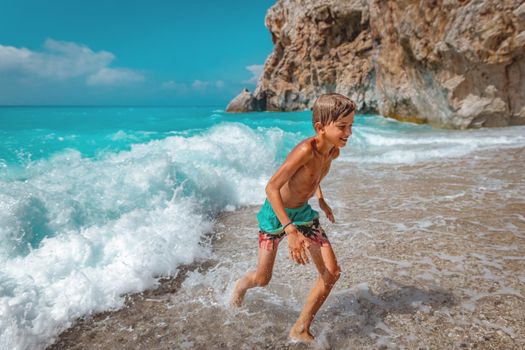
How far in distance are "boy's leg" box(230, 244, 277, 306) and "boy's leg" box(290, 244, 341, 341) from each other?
0.27 meters

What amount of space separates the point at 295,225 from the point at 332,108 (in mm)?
747

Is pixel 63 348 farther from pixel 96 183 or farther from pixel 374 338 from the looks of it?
pixel 96 183

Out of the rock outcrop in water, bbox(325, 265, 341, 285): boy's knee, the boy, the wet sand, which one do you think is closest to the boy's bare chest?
the boy

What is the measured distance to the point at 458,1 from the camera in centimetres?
1443

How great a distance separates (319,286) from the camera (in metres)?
2.18

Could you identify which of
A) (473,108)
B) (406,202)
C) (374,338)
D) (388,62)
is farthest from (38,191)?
(388,62)

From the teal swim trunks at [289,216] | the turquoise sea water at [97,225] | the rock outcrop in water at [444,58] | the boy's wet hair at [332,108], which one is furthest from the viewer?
the rock outcrop in water at [444,58]

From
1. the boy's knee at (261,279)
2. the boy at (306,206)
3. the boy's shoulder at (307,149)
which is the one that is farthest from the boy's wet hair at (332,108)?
the boy's knee at (261,279)

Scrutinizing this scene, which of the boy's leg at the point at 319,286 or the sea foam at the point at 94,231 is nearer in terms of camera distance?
the boy's leg at the point at 319,286

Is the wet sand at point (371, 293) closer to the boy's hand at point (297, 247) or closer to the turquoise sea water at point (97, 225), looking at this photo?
the turquoise sea water at point (97, 225)

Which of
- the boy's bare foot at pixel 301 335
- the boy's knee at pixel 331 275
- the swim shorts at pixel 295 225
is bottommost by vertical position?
the boy's bare foot at pixel 301 335

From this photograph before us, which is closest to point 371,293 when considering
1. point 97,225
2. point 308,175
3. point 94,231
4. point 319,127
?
point 308,175

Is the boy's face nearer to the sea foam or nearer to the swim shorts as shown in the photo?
the swim shorts

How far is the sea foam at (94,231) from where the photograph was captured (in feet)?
8.71
